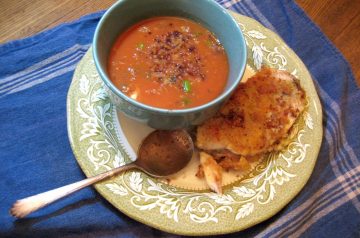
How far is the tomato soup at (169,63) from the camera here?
1.60m

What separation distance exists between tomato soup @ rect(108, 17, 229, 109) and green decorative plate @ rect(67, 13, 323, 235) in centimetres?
24

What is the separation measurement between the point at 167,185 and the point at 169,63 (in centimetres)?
54

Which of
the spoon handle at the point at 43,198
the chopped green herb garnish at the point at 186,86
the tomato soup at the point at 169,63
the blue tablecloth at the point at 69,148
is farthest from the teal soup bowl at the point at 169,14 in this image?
the blue tablecloth at the point at 69,148

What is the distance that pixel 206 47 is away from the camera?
5.82 feet

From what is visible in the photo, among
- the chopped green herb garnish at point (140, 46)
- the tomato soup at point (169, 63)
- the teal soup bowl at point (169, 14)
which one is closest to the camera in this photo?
the teal soup bowl at point (169, 14)

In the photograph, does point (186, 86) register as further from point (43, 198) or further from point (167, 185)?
point (43, 198)

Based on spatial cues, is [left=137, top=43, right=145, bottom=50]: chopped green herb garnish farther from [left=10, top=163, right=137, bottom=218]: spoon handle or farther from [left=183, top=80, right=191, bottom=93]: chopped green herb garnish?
[left=10, top=163, right=137, bottom=218]: spoon handle

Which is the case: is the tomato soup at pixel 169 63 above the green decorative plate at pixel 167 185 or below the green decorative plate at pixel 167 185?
above

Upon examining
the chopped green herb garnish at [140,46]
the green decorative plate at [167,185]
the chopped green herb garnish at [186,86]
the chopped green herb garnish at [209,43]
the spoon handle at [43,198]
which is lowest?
the spoon handle at [43,198]

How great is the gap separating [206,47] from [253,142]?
1.63 feet

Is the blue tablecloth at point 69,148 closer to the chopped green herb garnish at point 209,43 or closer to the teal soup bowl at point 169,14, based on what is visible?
the teal soup bowl at point 169,14

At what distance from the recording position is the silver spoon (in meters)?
1.54

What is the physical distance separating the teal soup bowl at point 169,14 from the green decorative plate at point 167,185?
0.61 ft

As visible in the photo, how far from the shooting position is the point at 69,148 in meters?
1.80
